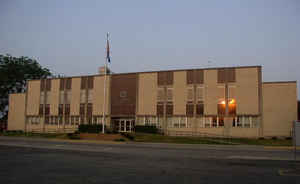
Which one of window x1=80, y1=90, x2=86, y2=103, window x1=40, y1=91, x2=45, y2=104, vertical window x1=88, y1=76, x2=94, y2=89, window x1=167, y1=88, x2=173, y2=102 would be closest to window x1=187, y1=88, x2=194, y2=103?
window x1=167, y1=88, x2=173, y2=102

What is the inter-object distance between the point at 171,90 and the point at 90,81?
14.4 metres

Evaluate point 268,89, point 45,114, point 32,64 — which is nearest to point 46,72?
point 32,64

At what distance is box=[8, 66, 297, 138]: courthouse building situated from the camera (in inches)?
1523

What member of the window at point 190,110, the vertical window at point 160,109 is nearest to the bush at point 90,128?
the vertical window at point 160,109

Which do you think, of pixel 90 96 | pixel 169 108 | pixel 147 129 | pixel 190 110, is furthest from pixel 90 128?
pixel 190 110

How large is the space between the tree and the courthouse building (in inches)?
512

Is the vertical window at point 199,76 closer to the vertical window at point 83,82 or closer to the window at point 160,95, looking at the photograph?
the window at point 160,95

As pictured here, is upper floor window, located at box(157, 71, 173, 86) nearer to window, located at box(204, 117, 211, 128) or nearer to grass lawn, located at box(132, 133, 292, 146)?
window, located at box(204, 117, 211, 128)

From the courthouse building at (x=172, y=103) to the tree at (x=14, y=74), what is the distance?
13.0 metres

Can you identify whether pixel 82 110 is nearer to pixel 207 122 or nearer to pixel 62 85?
pixel 62 85

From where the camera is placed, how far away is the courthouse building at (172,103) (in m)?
38.7

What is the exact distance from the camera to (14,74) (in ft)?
211

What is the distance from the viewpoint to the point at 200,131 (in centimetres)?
4103

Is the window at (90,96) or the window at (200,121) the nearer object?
the window at (200,121)
